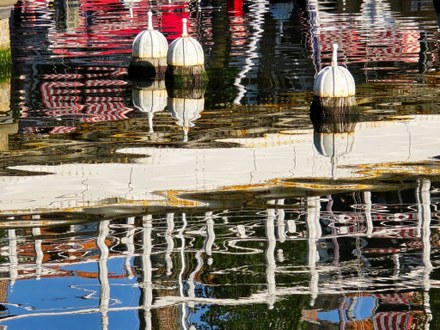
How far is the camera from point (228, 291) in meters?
13.0

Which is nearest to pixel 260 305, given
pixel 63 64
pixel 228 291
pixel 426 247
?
pixel 228 291

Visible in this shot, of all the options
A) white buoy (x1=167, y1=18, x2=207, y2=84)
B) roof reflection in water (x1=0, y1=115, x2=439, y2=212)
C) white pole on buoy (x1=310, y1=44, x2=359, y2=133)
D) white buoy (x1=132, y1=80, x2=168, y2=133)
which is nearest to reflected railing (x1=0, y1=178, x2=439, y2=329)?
roof reflection in water (x1=0, y1=115, x2=439, y2=212)

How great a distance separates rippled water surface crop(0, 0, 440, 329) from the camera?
41.2ft

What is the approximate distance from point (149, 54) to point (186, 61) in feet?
4.68

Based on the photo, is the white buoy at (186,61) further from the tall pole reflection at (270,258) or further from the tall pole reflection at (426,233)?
the tall pole reflection at (270,258)

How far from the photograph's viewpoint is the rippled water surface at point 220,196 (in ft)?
41.2

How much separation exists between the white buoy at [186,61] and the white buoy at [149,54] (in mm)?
598

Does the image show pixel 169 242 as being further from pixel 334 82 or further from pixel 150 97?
pixel 150 97

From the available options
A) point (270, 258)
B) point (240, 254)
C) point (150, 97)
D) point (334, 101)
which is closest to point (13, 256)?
point (240, 254)

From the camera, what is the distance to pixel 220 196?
55.0 ft

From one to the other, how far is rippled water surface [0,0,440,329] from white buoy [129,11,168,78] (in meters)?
0.27

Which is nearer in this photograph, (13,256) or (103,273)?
(103,273)

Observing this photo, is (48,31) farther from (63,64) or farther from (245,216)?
(245,216)

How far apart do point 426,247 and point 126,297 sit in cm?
346
